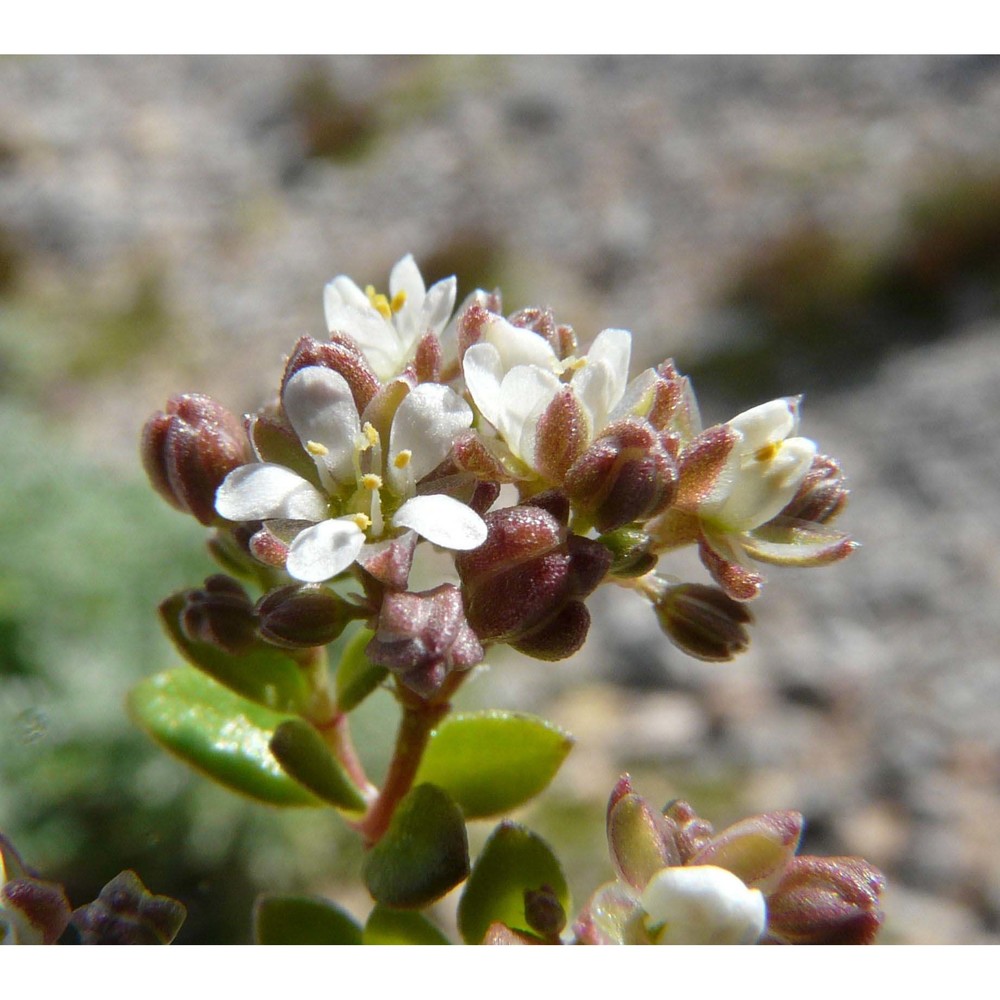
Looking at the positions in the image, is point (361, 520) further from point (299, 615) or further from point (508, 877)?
point (508, 877)

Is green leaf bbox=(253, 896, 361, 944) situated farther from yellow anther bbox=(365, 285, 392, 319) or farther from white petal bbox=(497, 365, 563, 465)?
yellow anther bbox=(365, 285, 392, 319)

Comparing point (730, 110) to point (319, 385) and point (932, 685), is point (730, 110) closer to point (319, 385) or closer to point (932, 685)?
point (932, 685)

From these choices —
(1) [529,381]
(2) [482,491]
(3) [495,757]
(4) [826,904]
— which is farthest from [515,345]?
(4) [826,904]

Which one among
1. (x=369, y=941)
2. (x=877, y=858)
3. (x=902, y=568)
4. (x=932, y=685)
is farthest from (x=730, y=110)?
(x=369, y=941)

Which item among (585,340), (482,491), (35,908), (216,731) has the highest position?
(482,491)

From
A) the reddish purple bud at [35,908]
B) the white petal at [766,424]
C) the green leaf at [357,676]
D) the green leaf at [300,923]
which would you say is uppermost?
the white petal at [766,424]

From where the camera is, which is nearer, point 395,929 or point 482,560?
point 482,560

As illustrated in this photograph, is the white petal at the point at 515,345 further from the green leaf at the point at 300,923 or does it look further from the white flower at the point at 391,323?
the green leaf at the point at 300,923

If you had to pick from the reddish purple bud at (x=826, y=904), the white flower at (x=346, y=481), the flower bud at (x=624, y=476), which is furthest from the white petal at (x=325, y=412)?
the reddish purple bud at (x=826, y=904)
